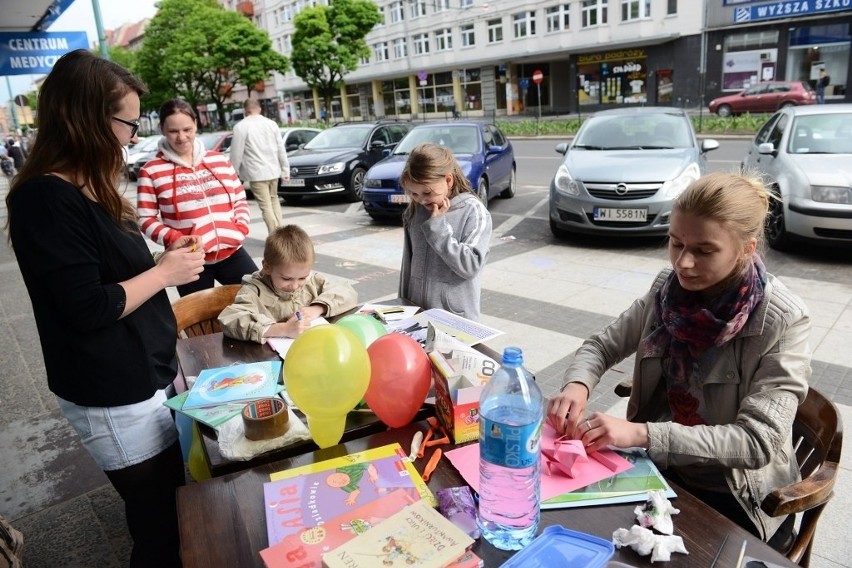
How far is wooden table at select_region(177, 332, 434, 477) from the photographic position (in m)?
1.58

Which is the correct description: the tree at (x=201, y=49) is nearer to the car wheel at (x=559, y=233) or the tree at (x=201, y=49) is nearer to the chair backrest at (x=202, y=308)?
the car wheel at (x=559, y=233)

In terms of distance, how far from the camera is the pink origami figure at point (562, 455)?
4.79ft

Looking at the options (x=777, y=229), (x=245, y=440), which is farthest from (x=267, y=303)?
(x=777, y=229)

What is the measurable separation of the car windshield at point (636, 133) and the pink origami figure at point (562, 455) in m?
6.96

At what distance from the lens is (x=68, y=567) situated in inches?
98.3

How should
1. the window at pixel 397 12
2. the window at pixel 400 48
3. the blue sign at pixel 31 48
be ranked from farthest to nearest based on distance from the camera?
the window at pixel 400 48 < the window at pixel 397 12 < the blue sign at pixel 31 48

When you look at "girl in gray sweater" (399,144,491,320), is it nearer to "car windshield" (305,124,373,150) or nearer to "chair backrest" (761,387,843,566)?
"chair backrest" (761,387,843,566)

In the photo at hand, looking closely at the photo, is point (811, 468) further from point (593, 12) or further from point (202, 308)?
point (593, 12)

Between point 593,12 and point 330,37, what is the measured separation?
585 inches

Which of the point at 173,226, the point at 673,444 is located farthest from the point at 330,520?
the point at 173,226

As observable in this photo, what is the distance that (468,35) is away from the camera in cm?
3906

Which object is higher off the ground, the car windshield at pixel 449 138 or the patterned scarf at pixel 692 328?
the car windshield at pixel 449 138

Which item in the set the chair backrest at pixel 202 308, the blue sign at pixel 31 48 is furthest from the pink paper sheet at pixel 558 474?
the blue sign at pixel 31 48

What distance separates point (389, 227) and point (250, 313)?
22.9ft
